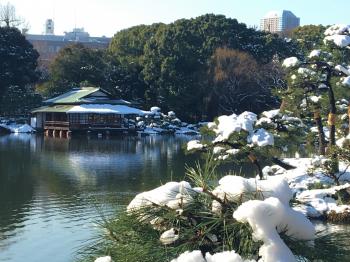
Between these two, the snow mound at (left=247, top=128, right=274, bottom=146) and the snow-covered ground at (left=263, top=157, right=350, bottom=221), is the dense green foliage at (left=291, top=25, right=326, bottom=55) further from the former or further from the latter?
the snow mound at (left=247, top=128, right=274, bottom=146)

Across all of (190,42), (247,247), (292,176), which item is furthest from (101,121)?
(247,247)

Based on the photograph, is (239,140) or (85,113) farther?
(85,113)

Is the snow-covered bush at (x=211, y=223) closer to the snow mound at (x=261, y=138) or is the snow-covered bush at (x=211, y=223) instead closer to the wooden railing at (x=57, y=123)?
the snow mound at (x=261, y=138)

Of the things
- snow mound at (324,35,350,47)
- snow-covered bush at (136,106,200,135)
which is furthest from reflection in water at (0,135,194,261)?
snow-covered bush at (136,106,200,135)

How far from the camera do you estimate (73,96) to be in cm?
3403

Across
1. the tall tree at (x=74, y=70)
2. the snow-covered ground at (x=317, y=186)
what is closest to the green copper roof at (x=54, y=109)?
the tall tree at (x=74, y=70)

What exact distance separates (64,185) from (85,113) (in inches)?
742

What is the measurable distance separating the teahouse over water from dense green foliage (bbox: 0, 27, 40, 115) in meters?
1.32

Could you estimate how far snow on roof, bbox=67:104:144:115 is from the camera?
31391 millimetres

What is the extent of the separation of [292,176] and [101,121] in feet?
76.6

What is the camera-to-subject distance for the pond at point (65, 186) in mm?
8250

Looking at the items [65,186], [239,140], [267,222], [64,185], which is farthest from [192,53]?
[267,222]

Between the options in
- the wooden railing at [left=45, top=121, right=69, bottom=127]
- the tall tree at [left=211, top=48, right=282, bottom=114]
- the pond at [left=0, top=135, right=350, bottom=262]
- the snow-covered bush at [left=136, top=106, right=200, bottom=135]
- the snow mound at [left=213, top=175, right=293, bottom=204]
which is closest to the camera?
the snow mound at [left=213, top=175, right=293, bottom=204]

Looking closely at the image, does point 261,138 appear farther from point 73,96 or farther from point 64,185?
point 73,96
